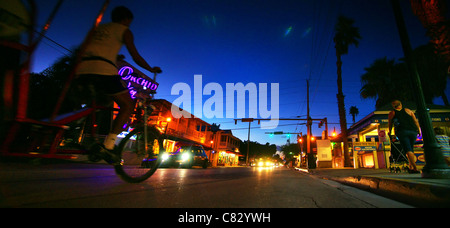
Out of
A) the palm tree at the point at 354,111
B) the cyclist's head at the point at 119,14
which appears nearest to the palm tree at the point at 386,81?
the cyclist's head at the point at 119,14

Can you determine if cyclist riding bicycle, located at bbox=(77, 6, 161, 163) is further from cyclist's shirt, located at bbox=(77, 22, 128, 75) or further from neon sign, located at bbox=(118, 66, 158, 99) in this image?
neon sign, located at bbox=(118, 66, 158, 99)

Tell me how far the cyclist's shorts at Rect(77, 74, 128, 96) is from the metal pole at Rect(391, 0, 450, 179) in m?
5.45

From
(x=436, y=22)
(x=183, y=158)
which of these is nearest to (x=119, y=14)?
(x=436, y=22)

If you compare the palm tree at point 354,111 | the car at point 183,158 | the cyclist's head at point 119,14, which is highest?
the palm tree at point 354,111

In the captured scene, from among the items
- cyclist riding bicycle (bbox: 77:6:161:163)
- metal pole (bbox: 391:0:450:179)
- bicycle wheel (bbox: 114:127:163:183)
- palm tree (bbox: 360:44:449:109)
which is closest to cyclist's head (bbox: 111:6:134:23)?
cyclist riding bicycle (bbox: 77:6:161:163)

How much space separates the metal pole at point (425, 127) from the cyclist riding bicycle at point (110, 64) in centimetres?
534

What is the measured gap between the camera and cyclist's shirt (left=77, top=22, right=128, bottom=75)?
7.43 feet

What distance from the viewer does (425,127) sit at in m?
3.84

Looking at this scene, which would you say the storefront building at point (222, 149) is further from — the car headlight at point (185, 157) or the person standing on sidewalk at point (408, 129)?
the person standing on sidewalk at point (408, 129)

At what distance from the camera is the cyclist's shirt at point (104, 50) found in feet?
7.43
